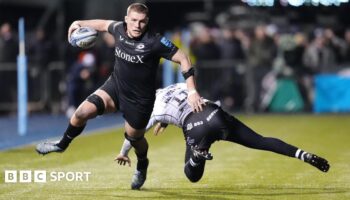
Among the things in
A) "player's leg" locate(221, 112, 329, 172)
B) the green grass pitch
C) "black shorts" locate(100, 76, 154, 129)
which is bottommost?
the green grass pitch

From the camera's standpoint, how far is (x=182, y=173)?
12.3 m

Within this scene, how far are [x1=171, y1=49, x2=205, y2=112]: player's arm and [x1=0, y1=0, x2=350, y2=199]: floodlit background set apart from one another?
5.25m

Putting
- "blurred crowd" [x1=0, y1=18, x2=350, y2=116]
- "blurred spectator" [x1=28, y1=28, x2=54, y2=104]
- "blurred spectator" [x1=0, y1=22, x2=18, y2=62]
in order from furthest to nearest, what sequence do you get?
"blurred crowd" [x1=0, y1=18, x2=350, y2=116] < "blurred spectator" [x1=28, y1=28, x2=54, y2=104] < "blurred spectator" [x1=0, y1=22, x2=18, y2=62]

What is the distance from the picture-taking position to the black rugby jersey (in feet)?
33.1

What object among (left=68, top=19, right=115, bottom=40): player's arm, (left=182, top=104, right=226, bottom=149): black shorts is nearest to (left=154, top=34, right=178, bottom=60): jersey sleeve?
(left=182, top=104, right=226, bottom=149): black shorts

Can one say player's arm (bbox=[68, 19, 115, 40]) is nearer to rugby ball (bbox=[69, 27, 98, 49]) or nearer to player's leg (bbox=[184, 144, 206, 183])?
rugby ball (bbox=[69, 27, 98, 49])

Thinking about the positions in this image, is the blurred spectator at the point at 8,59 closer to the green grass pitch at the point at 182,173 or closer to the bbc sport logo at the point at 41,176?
the green grass pitch at the point at 182,173

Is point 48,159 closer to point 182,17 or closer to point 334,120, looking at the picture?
point 334,120

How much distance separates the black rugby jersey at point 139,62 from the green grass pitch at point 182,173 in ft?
3.45

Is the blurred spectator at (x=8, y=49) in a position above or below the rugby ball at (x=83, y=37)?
below

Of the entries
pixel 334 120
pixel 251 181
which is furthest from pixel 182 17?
pixel 251 181

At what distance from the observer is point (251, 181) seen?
1136 centimetres

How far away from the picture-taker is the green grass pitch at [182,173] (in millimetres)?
10273

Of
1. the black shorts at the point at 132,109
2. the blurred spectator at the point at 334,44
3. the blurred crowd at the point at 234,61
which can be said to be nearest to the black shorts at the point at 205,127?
the black shorts at the point at 132,109
